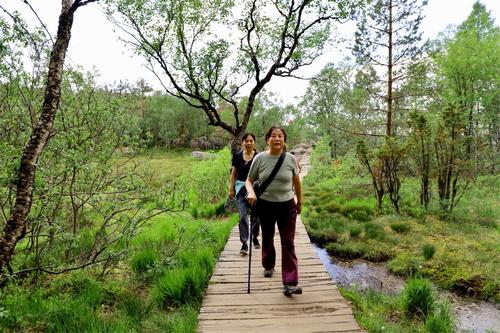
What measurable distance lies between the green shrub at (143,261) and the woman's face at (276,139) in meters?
2.89

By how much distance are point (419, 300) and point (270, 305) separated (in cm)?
213

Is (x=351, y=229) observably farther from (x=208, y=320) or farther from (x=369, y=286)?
(x=208, y=320)

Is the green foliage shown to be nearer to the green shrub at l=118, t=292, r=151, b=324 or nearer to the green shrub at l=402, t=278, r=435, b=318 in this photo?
the green shrub at l=118, t=292, r=151, b=324

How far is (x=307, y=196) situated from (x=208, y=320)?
11233 mm

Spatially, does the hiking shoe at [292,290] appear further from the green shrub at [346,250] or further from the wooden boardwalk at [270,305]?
the green shrub at [346,250]

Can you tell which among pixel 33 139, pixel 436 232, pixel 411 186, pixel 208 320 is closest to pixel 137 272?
pixel 208 320

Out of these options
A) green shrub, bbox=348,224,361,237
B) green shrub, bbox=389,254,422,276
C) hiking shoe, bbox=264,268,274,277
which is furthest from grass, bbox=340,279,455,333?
green shrub, bbox=348,224,361,237

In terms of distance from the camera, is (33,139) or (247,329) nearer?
(33,139)

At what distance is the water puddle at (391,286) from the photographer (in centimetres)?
454

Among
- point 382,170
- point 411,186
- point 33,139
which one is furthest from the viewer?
point 411,186

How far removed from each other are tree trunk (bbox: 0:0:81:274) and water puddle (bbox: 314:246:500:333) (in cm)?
500

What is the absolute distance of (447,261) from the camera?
6.34m

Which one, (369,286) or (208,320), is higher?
(208,320)

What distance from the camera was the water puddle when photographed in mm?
4535
